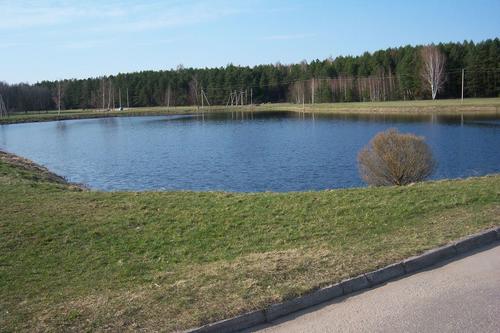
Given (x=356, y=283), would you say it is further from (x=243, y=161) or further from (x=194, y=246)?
(x=243, y=161)

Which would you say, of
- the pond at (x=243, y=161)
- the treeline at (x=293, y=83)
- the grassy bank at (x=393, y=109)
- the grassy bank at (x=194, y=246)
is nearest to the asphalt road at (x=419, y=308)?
the grassy bank at (x=194, y=246)

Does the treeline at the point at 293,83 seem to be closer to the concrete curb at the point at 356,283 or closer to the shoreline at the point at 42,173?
the shoreline at the point at 42,173

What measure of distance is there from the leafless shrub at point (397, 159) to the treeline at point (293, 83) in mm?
84844

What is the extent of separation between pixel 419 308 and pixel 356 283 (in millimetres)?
889

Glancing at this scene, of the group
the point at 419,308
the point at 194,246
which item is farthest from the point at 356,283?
the point at 194,246

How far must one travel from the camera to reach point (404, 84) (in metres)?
105

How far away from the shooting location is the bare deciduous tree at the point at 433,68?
318 ft

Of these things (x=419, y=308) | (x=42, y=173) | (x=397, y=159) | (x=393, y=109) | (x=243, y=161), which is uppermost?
(x=393, y=109)

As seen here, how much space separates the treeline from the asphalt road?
96517 mm

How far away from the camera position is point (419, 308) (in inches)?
227

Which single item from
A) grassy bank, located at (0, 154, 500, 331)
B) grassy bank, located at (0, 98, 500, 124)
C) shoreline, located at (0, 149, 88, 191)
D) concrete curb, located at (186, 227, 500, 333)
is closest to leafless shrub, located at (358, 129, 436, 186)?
grassy bank, located at (0, 154, 500, 331)

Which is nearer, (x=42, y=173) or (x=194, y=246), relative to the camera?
(x=194, y=246)

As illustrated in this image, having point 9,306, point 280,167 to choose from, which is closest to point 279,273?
point 9,306

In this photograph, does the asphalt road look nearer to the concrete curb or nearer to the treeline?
the concrete curb
